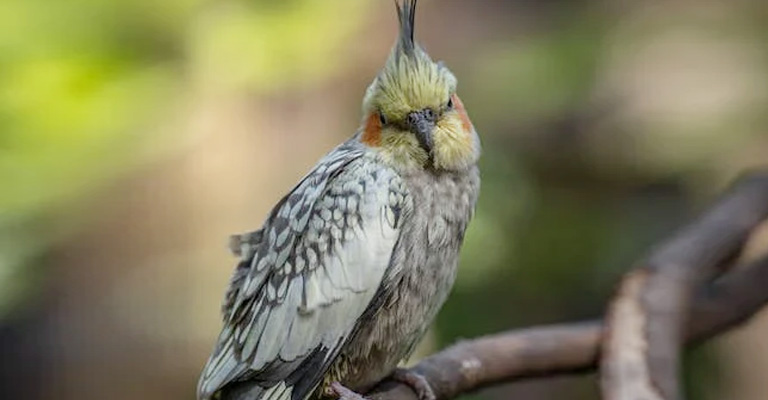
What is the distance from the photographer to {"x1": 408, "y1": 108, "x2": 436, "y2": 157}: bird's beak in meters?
1.58

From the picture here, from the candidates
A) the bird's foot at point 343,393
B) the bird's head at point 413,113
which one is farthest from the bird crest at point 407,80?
the bird's foot at point 343,393

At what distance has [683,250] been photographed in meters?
1.89

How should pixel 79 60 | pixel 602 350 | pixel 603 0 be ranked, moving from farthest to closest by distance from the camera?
pixel 603 0
pixel 79 60
pixel 602 350

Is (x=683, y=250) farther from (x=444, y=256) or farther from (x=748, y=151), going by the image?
(x=748, y=151)

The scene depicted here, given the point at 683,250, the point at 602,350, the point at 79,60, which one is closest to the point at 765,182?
the point at 683,250

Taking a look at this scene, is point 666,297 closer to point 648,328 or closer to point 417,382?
point 648,328

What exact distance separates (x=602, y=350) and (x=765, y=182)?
0.47 m

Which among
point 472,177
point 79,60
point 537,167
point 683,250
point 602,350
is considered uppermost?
point 79,60

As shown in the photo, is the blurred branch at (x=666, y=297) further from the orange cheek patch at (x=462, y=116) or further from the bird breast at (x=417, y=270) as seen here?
the orange cheek patch at (x=462, y=116)

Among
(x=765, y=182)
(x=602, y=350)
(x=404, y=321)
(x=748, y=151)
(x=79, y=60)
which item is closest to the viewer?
(x=404, y=321)

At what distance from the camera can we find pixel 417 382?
5.66 feet

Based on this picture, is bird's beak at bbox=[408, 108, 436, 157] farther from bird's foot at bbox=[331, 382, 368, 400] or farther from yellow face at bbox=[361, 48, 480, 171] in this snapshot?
bird's foot at bbox=[331, 382, 368, 400]

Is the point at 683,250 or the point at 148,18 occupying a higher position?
the point at 148,18

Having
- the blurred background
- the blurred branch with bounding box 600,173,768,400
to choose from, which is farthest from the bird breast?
the blurred background
